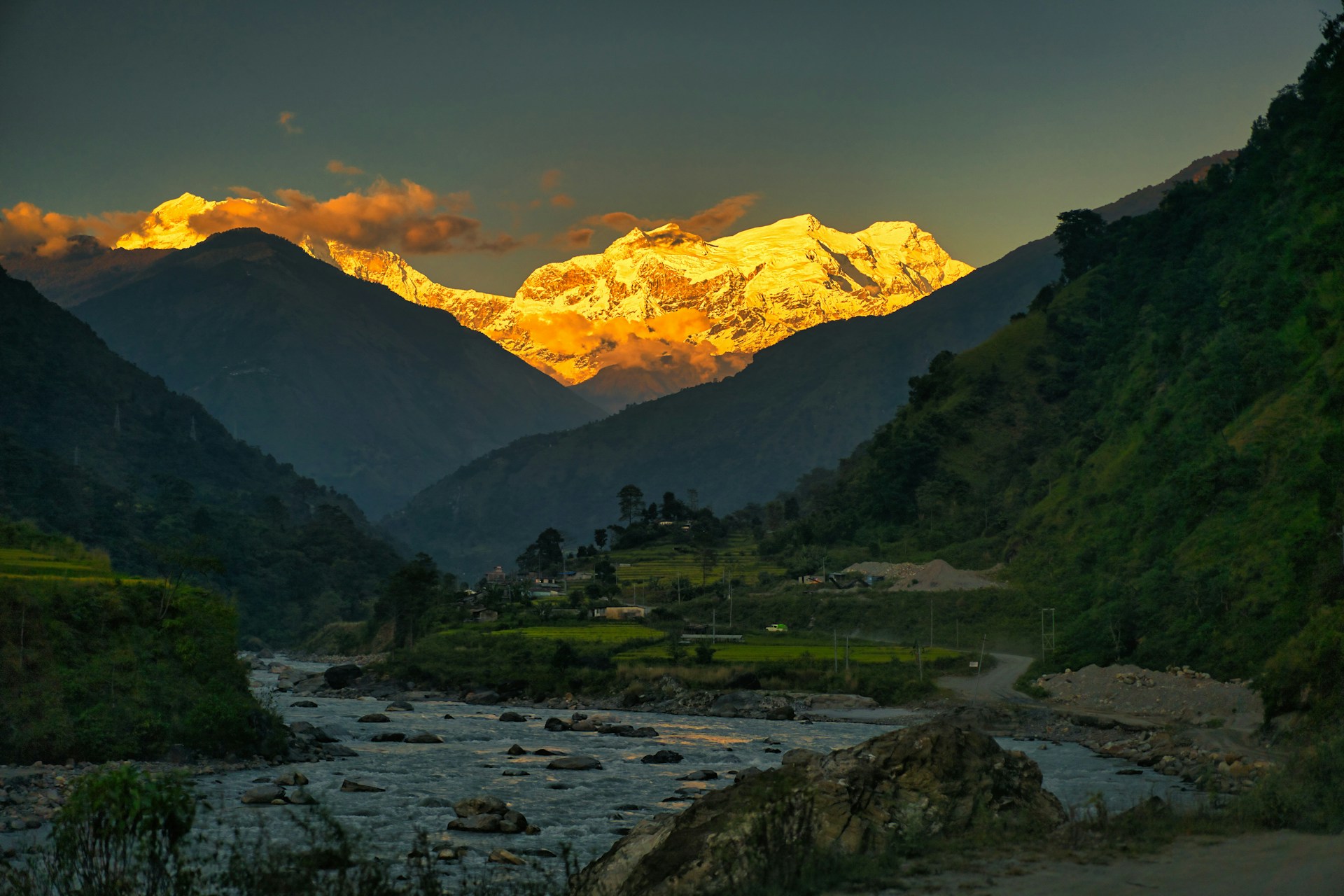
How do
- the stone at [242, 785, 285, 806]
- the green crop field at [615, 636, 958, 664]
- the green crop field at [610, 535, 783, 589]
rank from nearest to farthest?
the stone at [242, 785, 285, 806]
the green crop field at [615, 636, 958, 664]
the green crop field at [610, 535, 783, 589]

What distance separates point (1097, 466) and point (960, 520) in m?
34.5

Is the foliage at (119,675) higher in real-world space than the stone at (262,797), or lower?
higher

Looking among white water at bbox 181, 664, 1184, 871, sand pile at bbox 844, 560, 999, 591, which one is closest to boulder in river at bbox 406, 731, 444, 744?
white water at bbox 181, 664, 1184, 871

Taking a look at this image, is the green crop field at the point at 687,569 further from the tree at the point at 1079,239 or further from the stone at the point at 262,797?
the stone at the point at 262,797

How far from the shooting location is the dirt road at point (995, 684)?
269 ft

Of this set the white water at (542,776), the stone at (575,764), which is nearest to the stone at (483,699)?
the white water at (542,776)

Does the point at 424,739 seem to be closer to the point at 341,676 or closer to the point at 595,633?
the point at 341,676

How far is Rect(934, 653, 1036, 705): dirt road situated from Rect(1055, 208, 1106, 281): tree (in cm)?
10847

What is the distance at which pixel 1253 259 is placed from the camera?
109062 millimetres

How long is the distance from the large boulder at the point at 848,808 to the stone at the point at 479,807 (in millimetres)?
14727

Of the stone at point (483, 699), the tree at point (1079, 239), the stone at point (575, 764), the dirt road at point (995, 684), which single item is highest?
the tree at point (1079, 239)

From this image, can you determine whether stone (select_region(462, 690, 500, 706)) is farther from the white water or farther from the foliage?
the foliage

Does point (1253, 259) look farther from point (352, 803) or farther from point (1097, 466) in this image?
point (352, 803)

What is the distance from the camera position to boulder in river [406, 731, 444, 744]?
68.2 metres
